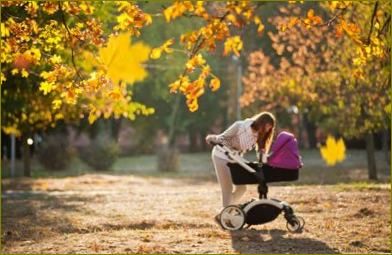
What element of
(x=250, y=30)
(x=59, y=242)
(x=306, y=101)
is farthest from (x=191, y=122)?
(x=59, y=242)

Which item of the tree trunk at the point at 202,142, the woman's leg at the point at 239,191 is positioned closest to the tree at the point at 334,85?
the woman's leg at the point at 239,191

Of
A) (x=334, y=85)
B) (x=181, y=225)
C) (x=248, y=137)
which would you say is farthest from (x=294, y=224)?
(x=334, y=85)

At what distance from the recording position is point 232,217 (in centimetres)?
897

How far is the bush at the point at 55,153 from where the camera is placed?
30.9 meters

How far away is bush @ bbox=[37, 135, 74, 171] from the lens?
3092 cm

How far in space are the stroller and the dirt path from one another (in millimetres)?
202

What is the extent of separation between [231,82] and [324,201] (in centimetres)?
2784

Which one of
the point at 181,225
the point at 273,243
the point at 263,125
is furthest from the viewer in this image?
the point at 181,225

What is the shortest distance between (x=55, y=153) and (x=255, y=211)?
23414mm

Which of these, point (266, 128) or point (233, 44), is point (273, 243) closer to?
point (266, 128)

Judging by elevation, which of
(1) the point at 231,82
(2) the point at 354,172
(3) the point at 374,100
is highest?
(1) the point at 231,82

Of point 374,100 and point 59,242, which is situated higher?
point 374,100

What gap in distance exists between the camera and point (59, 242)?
27.3ft

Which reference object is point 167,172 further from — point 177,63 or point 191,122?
point 191,122
